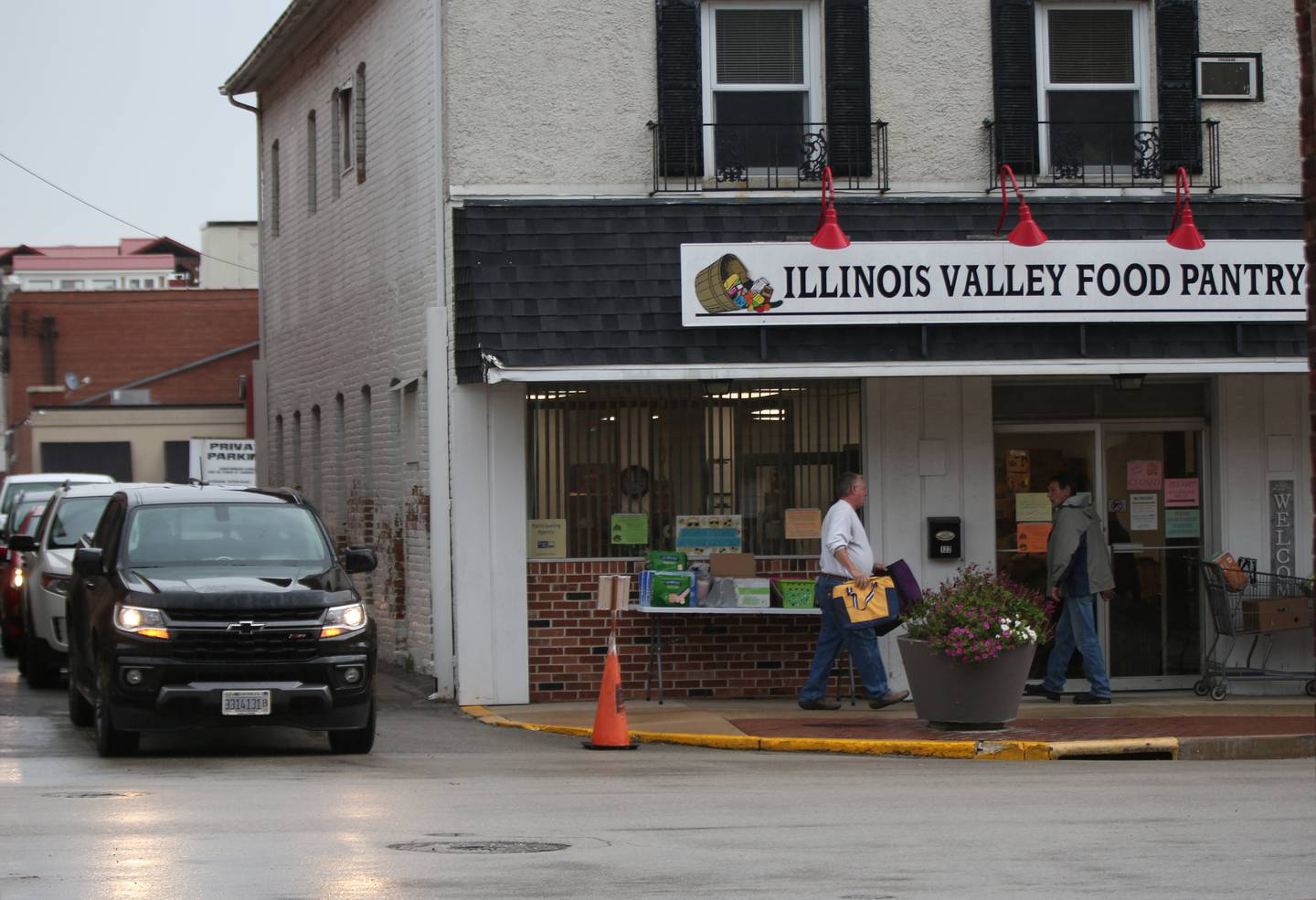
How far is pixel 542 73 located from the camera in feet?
53.4

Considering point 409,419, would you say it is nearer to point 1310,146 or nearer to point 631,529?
point 631,529

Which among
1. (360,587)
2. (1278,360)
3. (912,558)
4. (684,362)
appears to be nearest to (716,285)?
(684,362)

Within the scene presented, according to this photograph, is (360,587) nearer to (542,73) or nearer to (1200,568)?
(542,73)

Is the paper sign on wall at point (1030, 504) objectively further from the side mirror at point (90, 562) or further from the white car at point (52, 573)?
the white car at point (52, 573)

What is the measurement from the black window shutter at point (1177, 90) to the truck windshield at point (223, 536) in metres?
8.23

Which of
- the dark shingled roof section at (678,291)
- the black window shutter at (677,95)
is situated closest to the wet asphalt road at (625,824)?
the dark shingled roof section at (678,291)

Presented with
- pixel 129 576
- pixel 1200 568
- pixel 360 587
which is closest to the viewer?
pixel 129 576

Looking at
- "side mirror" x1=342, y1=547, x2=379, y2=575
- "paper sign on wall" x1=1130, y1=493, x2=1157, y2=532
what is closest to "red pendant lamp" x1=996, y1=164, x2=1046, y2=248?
"paper sign on wall" x1=1130, y1=493, x2=1157, y2=532

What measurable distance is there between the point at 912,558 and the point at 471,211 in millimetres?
4781

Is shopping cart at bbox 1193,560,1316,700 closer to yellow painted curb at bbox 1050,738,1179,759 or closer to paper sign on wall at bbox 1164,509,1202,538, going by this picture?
paper sign on wall at bbox 1164,509,1202,538

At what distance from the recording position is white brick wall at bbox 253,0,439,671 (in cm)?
1822

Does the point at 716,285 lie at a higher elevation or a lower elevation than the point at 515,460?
higher

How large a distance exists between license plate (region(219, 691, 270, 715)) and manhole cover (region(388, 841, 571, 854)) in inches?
136

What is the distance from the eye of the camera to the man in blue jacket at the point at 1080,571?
15555mm
